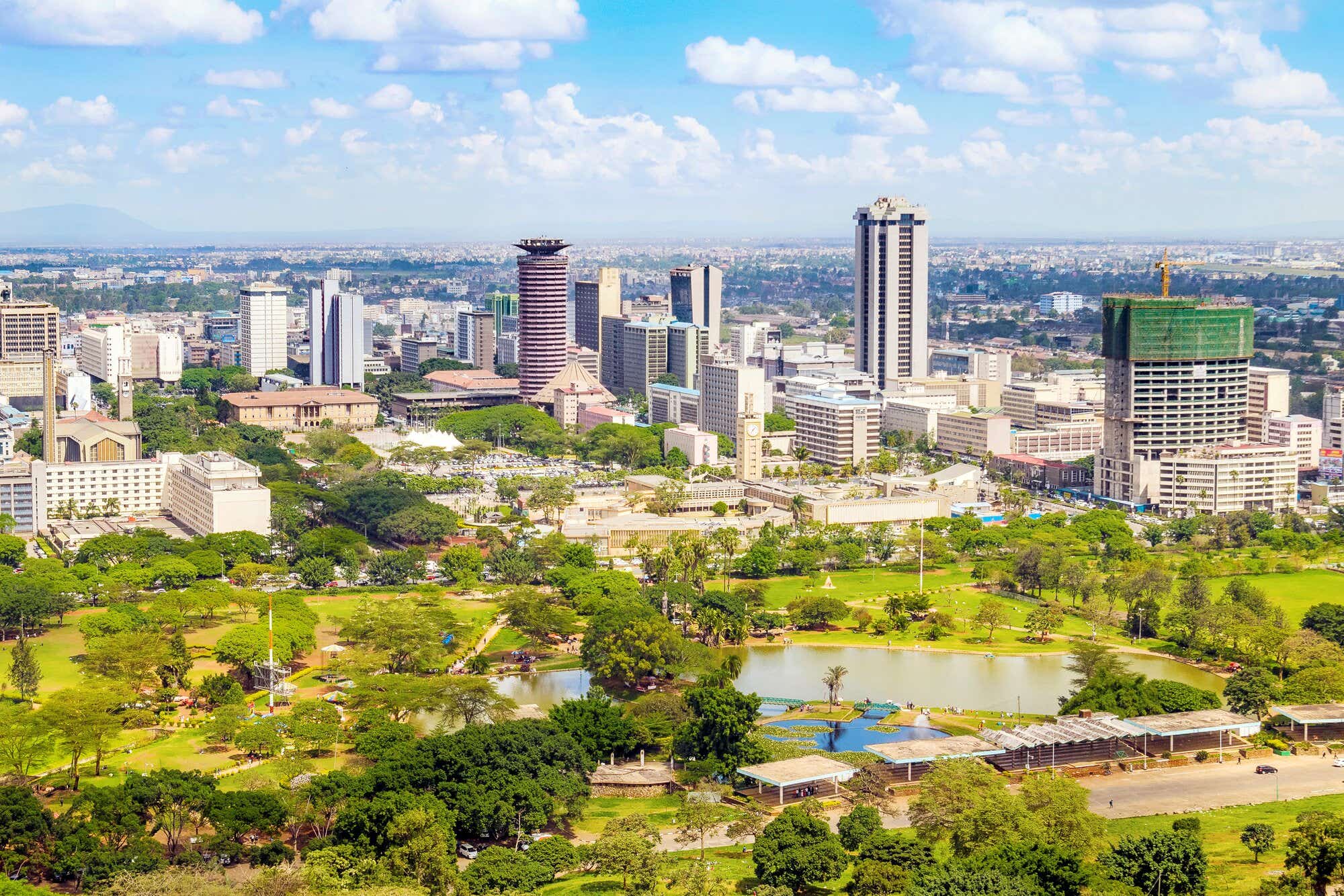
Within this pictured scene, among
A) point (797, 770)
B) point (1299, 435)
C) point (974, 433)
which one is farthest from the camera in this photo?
point (974, 433)

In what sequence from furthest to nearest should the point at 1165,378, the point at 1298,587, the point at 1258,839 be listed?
1. the point at 1165,378
2. the point at 1298,587
3. the point at 1258,839

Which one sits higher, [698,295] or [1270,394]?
[698,295]

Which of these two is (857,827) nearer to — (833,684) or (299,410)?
(833,684)

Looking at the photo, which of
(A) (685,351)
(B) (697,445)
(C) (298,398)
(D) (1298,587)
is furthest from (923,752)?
(A) (685,351)

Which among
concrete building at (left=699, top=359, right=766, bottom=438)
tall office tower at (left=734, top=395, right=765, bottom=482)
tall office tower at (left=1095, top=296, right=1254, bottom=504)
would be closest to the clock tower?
tall office tower at (left=734, top=395, right=765, bottom=482)

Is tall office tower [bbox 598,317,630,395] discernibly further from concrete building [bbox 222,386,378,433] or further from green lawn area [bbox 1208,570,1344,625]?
green lawn area [bbox 1208,570,1344,625]
